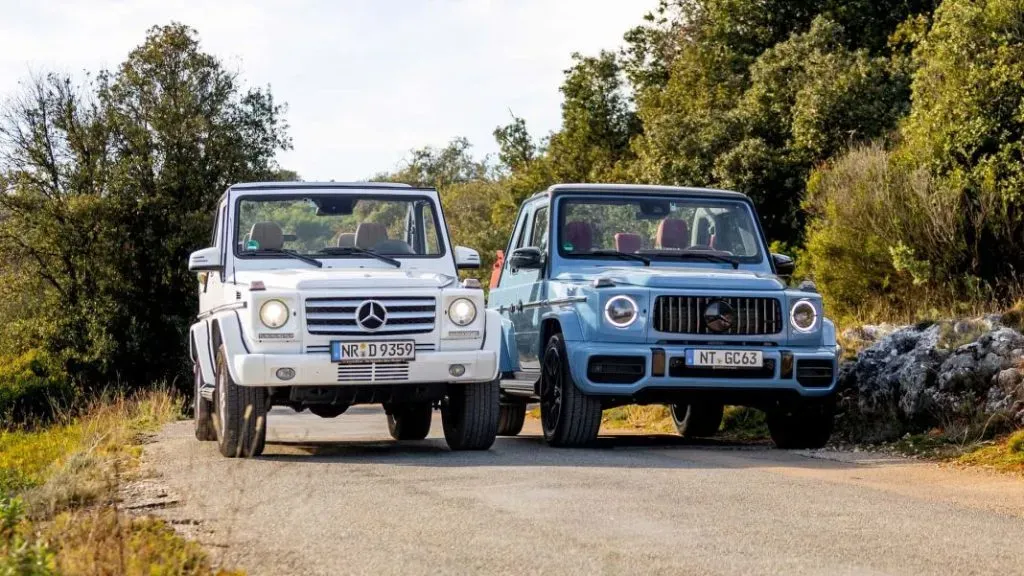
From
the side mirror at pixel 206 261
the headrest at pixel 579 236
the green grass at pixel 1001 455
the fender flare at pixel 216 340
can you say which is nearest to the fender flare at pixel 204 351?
the fender flare at pixel 216 340

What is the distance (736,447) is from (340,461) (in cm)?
377

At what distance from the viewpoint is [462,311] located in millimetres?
10945

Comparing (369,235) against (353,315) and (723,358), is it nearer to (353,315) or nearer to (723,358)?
(353,315)

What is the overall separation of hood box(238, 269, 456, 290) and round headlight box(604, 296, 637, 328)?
1.22 meters

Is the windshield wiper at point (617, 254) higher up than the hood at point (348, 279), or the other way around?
the windshield wiper at point (617, 254)

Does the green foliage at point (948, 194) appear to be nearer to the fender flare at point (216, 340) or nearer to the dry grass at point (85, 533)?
the fender flare at point (216, 340)

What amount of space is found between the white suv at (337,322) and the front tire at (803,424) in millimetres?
2668

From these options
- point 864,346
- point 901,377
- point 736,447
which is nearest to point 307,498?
point 736,447

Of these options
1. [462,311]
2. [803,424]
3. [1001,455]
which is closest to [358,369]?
[462,311]

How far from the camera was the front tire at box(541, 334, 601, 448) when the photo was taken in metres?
11.5

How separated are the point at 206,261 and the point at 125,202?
30030 millimetres

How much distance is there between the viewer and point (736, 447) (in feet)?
41.8

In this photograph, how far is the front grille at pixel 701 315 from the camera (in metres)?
11.5

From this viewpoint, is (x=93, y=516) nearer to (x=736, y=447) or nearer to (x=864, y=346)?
(x=736, y=447)
